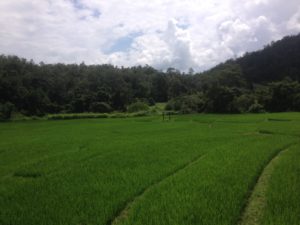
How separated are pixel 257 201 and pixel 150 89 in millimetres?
79485

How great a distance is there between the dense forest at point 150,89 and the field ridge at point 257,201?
39.3 m

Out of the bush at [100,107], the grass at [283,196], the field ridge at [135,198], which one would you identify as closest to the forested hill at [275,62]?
the bush at [100,107]

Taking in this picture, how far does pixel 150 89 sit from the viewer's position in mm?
84562

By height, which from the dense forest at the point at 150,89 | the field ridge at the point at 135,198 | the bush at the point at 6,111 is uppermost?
the dense forest at the point at 150,89

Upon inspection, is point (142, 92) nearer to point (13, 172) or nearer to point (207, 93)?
point (207, 93)

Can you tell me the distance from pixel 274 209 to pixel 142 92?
76.0m

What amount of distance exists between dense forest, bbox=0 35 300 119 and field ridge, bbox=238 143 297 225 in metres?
39.3

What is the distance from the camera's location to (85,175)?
308 inches

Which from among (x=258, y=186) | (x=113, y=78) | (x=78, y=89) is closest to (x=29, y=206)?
(x=258, y=186)

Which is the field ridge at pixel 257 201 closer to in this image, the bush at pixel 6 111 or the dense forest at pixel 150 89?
the dense forest at pixel 150 89

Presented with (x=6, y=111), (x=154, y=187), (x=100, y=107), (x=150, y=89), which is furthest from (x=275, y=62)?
(x=154, y=187)

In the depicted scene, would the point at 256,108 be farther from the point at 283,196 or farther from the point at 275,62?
the point at 283,196

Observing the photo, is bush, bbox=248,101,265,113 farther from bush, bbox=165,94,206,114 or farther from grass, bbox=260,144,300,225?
grass, bbox=260,144,300,225

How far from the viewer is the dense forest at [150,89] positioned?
46.0 meters
